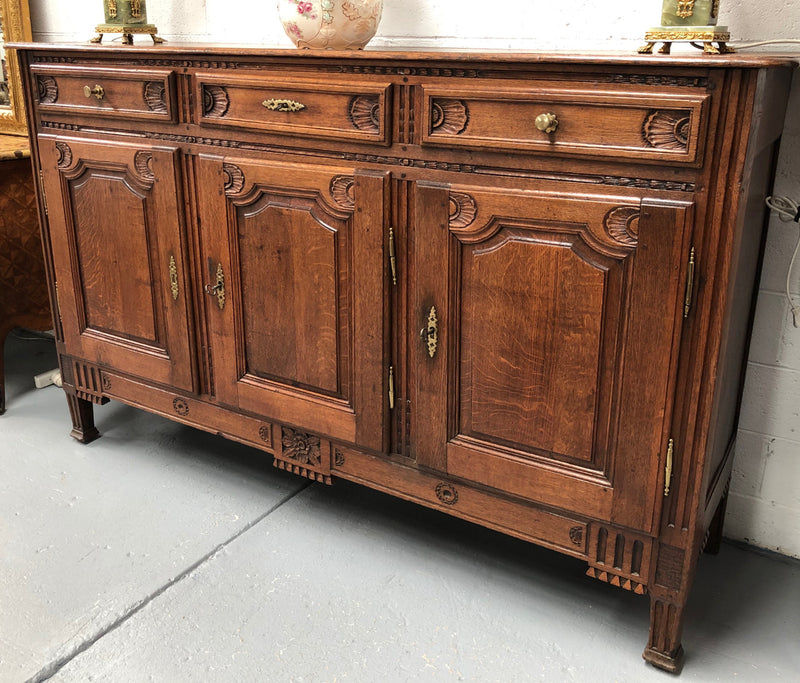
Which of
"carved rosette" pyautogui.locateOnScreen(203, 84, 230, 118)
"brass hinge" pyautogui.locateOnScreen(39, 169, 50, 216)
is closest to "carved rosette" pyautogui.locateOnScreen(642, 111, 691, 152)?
"carved rosette" pyautogui.locateOnScreen(203, 84, 230, 118)

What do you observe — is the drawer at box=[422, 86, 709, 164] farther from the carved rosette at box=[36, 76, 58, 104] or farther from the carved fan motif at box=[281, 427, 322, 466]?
the carved rosette at box=[36, 76, 58, 104]

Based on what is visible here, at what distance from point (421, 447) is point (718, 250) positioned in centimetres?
76

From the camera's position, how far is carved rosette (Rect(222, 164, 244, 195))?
1.88 m

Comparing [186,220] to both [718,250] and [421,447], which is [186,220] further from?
[718,250]

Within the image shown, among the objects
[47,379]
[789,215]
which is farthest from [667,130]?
[47,379]


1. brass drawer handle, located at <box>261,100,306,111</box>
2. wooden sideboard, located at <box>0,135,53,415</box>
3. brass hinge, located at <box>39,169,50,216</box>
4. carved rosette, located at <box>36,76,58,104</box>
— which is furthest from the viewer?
wooden sideboard, located at <box>0,135,53,415</box>

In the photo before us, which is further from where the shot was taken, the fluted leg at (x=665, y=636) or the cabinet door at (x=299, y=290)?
the cabinet door at (x=299, y=290)

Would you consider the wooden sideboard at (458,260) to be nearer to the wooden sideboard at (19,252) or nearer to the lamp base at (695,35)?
the lamp base at (695,35)

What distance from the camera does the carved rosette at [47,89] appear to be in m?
2.16

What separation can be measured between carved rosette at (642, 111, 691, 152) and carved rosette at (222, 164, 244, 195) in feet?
3.05

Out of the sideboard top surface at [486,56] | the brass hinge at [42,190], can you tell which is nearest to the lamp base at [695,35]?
the sideboard top surface at [486,56]

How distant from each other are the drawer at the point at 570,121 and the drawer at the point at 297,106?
124 mm

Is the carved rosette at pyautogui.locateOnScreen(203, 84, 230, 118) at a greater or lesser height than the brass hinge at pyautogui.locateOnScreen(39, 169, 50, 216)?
greater

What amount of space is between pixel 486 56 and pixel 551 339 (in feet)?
1.77
